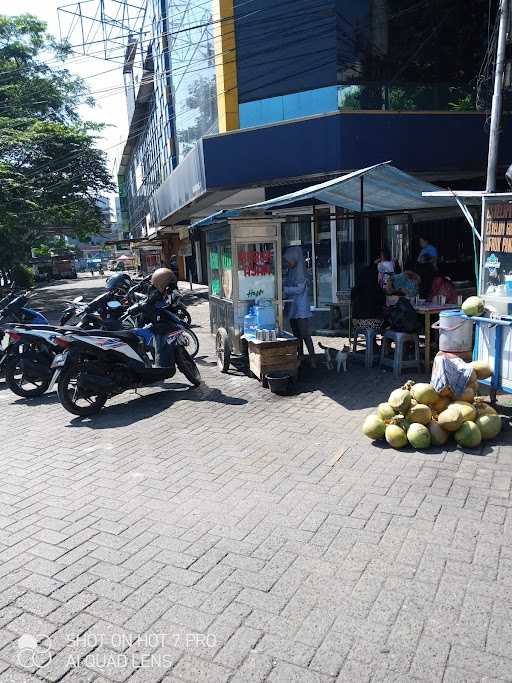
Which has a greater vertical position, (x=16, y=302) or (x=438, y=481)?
(x=16, y=302)

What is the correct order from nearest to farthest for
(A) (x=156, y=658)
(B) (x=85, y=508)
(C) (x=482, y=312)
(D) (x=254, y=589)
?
1. (A) (x=156, y=658)
2. (D) (x=254, y=589)
3. (B) (x=85, y=508)
4. (C) (x=482, y=312)

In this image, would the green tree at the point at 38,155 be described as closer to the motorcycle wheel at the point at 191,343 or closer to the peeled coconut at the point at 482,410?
the motorcycle wheel at the point at 191,343

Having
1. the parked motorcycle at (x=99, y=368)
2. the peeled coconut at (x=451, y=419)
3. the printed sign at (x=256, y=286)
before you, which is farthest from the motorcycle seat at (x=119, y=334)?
the peeled coconut at (x=451, y=419)

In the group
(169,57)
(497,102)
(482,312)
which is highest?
(169,57)

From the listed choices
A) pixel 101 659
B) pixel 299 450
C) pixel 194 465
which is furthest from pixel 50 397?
pixel 101 659

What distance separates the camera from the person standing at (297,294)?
7734mm

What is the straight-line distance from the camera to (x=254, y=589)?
296cm

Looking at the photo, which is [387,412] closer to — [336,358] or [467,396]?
[467,396]

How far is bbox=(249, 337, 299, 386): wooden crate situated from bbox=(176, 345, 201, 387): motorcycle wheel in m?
0.90

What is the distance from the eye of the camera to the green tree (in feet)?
64.5

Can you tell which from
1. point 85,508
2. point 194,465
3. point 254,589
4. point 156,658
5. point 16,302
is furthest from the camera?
point 16,302

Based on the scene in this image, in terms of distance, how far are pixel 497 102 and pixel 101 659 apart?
7932mm

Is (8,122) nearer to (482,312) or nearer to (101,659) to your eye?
(482,312)

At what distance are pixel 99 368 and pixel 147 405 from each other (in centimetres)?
80
